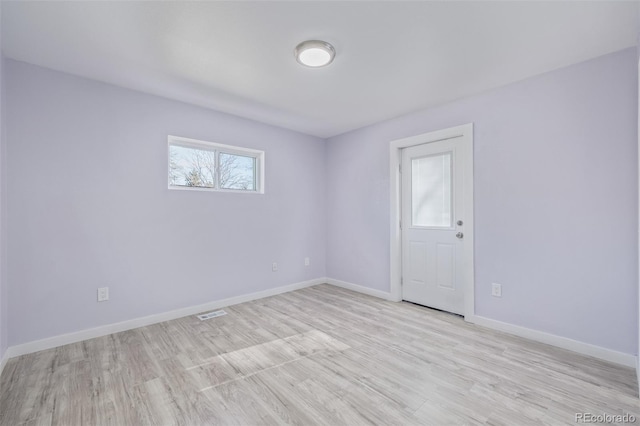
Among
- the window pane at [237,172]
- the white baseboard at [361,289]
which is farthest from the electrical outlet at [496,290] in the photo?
the window pane at [237,172]

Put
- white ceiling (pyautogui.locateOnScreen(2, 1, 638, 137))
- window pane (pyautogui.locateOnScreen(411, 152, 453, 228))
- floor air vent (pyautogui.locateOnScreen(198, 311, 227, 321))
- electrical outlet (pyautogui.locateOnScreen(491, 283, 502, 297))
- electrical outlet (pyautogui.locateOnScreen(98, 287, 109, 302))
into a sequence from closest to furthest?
white ceiling (pyautogui.locateOnScreen(2, 1, 638, 137)) → electrical outlet (pyautogui.locateOnScreen(98, 287, 109, 302)) → electrical outlet (pyautogui.locateOnScreen(491, 283, 502, 297)) → floor air vent (pyautogui.locateOnScreen(198, 311, 227, 321)) → window pane (pyautogui.locateOnScreen(411, 152, 453, 228))

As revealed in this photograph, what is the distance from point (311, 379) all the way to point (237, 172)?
270 cm

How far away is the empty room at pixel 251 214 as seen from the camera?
71.7 inches

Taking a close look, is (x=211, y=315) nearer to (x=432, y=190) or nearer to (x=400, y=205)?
(x=400, y=205)

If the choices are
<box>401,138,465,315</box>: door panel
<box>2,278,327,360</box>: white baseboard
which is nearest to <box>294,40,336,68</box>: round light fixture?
<box>401,138,465,315</box>: door panel

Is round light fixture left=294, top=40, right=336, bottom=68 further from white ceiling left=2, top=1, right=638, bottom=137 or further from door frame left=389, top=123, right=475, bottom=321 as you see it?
door frame left=389, top=123, right=475, bottom=321

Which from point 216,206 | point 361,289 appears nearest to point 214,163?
point 216,206

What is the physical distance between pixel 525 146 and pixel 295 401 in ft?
9.45

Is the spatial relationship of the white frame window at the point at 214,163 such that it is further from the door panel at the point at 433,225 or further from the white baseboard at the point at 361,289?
the door panel at the point at 433,225

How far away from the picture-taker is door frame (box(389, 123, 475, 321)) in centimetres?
304

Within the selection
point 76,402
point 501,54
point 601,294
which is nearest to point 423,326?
point 601,294

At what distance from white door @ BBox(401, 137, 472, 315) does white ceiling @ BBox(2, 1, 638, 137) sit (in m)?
0.74

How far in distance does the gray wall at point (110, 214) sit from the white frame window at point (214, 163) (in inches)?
3.0

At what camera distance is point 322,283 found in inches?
186
